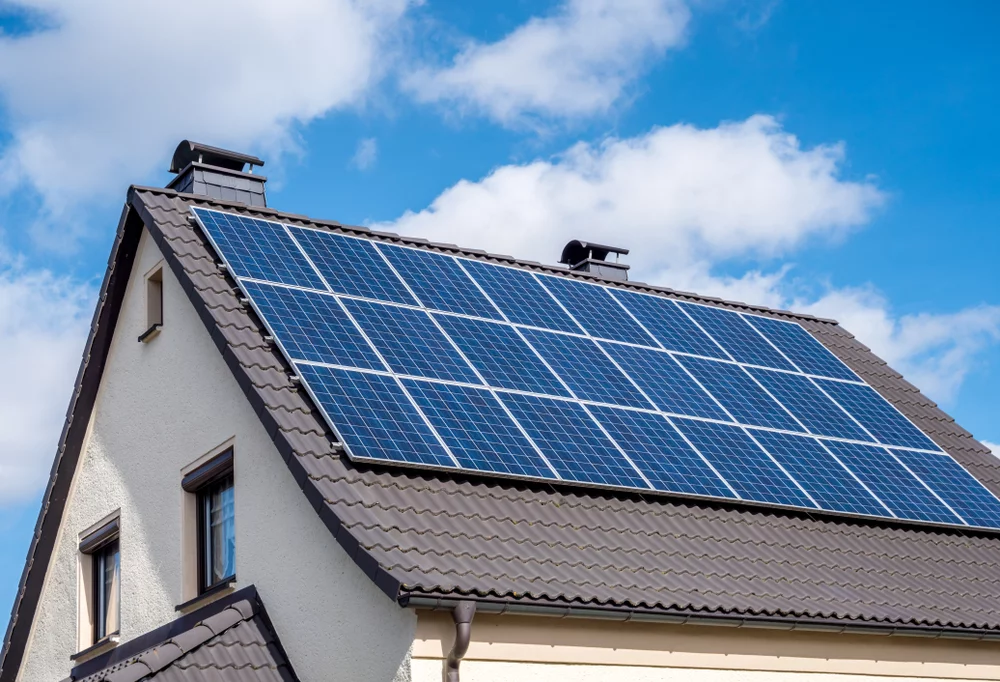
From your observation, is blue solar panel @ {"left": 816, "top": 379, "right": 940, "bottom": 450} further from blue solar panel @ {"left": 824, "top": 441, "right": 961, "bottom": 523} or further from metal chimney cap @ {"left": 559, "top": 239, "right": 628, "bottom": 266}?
metal chimney cap @ {"left": 559, "top": 239, "right": 628, "bottom": 266}

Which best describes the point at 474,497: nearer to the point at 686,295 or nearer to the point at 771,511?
the point at 771,511

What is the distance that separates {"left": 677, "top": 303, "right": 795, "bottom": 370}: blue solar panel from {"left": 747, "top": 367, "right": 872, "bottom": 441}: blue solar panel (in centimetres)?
34

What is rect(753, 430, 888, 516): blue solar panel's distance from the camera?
14469 mm

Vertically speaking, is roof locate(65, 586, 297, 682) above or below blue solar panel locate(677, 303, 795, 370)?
below

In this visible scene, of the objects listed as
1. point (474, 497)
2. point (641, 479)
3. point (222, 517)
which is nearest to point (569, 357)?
point (641, 479)

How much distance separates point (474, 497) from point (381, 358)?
202 centimetres

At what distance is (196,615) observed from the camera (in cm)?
1296

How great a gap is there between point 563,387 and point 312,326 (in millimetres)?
2857

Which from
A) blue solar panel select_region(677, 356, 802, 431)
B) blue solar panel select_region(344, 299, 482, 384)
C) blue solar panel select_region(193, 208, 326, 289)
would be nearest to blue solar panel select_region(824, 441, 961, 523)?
blue solar panel select_region(677, 356, 802, 431)

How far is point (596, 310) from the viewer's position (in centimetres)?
1695

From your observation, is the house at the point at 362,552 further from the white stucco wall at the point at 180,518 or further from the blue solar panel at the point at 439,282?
the blue solar panel at the point at 439,282

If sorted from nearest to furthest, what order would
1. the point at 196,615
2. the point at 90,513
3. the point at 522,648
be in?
the point at 522,648, the point at 196,615, the point at 90,513

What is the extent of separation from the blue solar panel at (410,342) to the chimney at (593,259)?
6775mm

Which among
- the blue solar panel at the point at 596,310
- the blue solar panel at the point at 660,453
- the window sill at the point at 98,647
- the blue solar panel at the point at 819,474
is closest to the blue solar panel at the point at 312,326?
the blue solar panel at the point at 660,453
